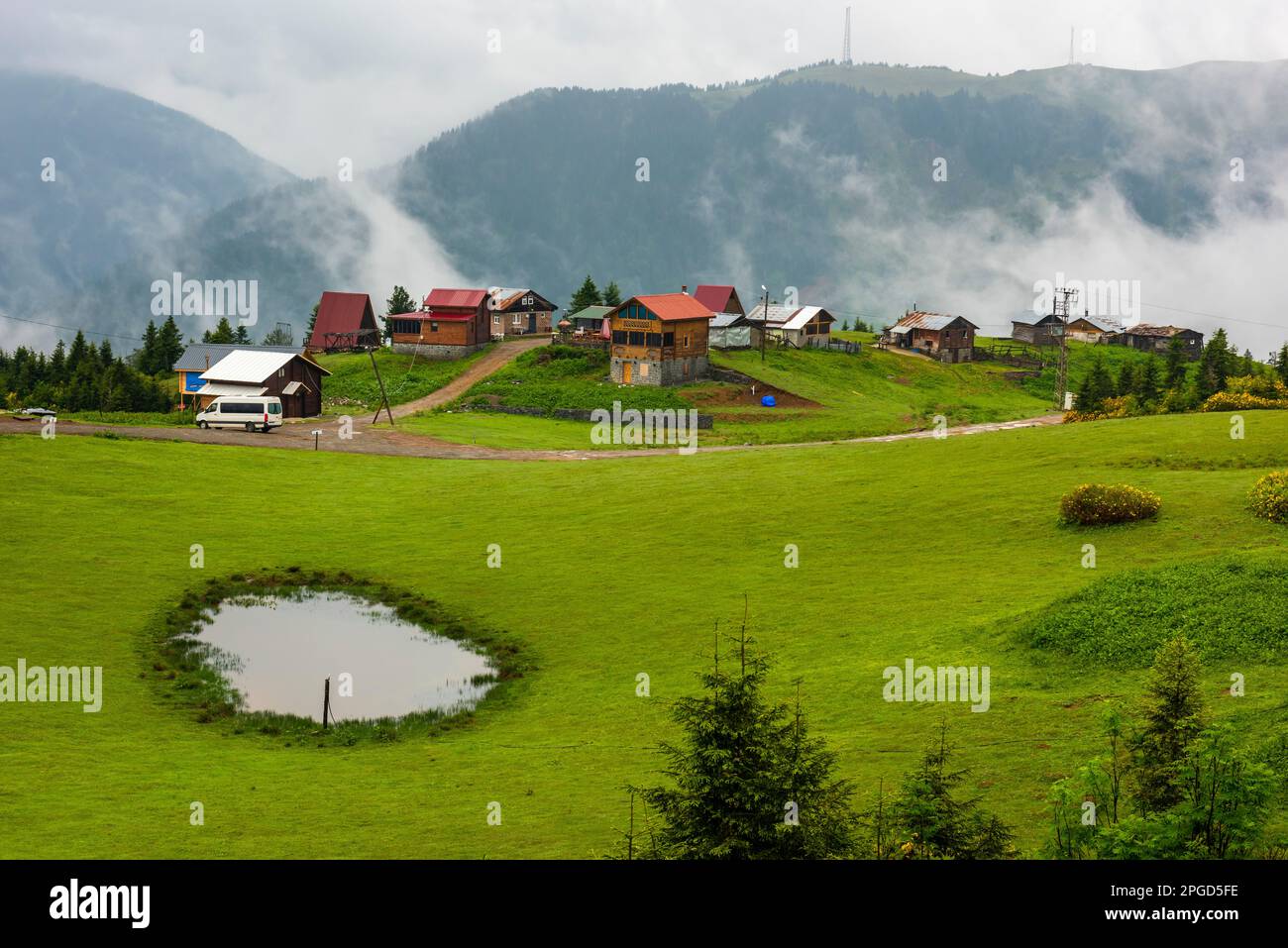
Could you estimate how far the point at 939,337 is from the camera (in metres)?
135

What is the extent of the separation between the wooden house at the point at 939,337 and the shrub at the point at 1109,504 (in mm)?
94381

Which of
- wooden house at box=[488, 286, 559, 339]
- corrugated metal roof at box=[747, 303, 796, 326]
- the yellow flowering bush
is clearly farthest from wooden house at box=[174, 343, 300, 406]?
the yellow flowering bush

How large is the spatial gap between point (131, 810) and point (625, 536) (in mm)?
27356

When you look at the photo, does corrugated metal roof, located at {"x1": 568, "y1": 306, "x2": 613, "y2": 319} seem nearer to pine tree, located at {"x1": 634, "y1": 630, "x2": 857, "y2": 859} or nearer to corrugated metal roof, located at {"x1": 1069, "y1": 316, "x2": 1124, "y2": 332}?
corrugated metal roof, located at {"x1": 1069, "y1": 316, "x2": 1124, "y2": 332}

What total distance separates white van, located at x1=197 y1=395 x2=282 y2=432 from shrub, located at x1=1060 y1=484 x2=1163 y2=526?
55142mm

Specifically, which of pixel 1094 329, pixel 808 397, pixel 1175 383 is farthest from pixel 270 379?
pixel 1094 329

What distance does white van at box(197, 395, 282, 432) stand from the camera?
80.4 meters

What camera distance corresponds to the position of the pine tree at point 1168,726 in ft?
62.5

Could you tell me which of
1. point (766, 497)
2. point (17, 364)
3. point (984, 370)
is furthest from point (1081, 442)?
point (17, 364)

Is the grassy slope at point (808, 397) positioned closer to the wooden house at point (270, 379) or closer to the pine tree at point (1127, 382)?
the pine tree at point (1127, 382)

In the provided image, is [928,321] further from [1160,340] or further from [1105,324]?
[1160,340]
